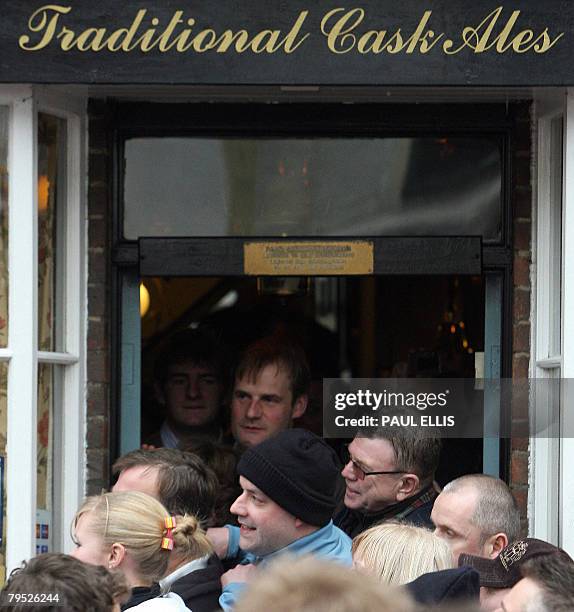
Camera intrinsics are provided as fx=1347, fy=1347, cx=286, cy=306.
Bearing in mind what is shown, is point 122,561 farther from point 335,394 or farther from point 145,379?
point 145,379

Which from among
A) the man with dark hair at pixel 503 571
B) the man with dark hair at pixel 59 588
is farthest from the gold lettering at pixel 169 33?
→ the man with dark hair at pixel 59 588

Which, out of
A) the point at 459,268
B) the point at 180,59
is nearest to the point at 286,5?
the point at 180,59

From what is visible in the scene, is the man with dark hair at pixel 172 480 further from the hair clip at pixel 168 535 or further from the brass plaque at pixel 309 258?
the brass plaque at pixel 309 258

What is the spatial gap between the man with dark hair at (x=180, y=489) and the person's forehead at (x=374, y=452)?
540mm

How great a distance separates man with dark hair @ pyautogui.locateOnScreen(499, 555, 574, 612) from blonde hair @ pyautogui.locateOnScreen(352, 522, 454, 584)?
0.56 m

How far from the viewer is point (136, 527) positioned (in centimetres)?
404

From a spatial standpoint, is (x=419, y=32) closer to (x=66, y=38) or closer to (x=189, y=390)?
(x=66, y=38)

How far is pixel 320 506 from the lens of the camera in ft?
14.0

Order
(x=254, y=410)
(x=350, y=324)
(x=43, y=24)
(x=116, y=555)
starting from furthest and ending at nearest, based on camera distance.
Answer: (x=350, y=324)
(x=254, y=410)
(x=43, y=24)
(x=116, y=555)

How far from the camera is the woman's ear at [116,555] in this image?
3967mm

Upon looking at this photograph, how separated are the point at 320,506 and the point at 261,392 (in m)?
1.62

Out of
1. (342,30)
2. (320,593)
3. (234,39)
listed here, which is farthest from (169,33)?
(320,593)

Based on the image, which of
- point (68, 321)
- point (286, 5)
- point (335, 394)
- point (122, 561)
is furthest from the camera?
point (335, 394)

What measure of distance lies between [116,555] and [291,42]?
2.05m
